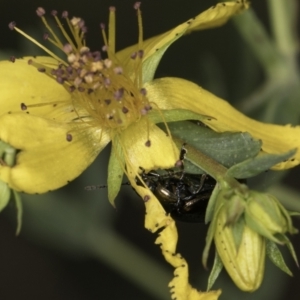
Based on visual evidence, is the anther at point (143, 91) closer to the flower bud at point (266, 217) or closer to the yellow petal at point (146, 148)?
the yellow petal at point (146, 148)

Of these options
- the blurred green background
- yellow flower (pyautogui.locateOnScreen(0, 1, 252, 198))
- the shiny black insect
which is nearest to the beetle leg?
the shiny black insect

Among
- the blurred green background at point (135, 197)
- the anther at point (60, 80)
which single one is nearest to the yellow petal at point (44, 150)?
the anther at point (60, 80)

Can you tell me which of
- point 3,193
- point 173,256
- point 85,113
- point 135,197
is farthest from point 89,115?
point 135,197

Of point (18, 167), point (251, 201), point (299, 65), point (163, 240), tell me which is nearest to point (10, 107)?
point (18, 167)

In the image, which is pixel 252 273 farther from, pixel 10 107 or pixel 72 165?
pixel 10 107

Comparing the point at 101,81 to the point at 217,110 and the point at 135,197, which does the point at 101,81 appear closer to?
the point at 217,110

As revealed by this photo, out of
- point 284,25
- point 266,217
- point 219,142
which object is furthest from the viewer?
point 284,25

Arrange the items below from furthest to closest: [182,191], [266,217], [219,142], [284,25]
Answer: [284,25] → [182,191] → [219,142] → [266,217]
